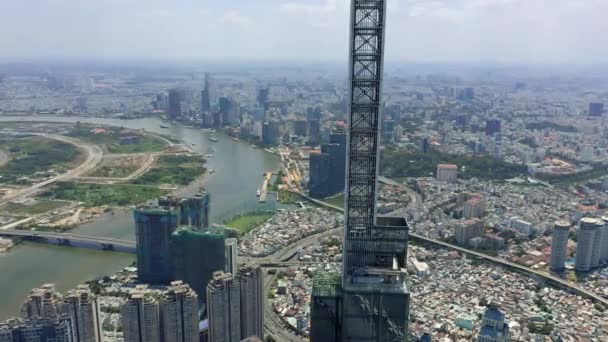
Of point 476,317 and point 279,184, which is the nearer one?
point 476,317

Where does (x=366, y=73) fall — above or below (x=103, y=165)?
above

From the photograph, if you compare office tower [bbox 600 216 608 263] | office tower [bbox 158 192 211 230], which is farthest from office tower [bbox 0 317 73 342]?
office tower [bbox 600 216 608 263]

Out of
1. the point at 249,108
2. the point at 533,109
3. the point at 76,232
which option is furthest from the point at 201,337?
the point at 533,109

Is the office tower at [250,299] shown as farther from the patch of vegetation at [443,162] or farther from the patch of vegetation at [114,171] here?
the patch of vegetation at [114,171]

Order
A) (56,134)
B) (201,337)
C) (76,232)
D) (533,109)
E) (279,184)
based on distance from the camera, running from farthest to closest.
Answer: (533,109) → (56,134) → (279,184) → (76,232) → (201,337)

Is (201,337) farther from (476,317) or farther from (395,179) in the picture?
(395,179)

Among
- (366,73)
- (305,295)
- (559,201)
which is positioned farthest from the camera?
(559,201)
